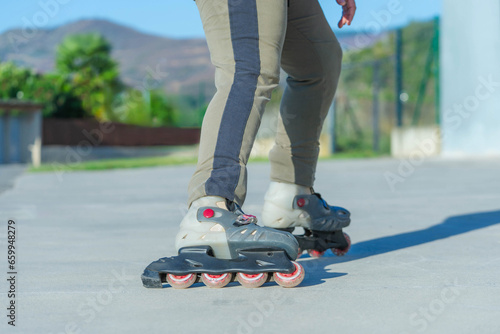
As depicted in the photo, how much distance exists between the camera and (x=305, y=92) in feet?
8.55

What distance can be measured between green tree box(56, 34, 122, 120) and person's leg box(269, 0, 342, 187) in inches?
2268

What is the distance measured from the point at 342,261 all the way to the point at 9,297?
3.69ft

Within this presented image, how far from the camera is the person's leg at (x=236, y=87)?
2.03m

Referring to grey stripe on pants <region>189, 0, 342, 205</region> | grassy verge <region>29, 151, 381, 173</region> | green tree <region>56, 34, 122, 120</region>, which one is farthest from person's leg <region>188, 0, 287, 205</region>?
green tree <region>56, 34, 122, 120</region>

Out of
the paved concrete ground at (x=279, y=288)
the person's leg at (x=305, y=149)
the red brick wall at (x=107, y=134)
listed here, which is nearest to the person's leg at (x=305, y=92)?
the person's leg at (x=305, y=149)

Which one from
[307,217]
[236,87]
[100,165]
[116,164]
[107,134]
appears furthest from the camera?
[107,134]

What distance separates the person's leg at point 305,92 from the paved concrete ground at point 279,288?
14.3 inches

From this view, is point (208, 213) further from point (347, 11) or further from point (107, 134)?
point (107, 134)

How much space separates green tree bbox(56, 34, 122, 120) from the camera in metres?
60.9

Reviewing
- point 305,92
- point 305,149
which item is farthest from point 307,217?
point 305,92

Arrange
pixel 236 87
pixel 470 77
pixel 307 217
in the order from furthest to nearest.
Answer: pixel 470 77 → pixel 307 217 → pixel 236 87

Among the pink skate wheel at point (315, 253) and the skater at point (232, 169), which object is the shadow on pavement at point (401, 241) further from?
the skater at point (232, 169)

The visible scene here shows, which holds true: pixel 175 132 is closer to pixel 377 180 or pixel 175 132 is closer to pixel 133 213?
pixel 377 180

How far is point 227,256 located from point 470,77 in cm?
1264
